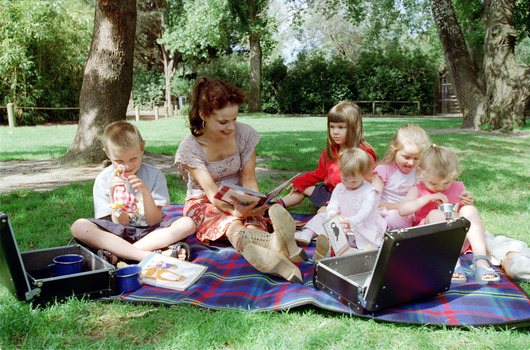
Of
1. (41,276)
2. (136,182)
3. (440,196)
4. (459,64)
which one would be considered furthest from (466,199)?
(459,64)

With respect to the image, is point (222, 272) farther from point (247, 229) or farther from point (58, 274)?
point (58, 274)

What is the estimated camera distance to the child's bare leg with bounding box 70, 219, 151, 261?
2945 mm

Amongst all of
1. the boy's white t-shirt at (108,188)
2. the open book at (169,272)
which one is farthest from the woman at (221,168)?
the open book at (169,272)

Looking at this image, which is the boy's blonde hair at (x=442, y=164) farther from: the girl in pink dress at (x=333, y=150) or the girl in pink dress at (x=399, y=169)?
the girl in pink dress at (x=333, y=150)

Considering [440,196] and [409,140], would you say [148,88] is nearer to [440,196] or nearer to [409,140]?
→ [409,140]

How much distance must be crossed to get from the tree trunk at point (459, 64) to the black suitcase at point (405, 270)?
11.2 m

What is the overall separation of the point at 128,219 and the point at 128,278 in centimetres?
74

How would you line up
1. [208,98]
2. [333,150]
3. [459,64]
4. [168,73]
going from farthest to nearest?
[168,73], [459,64], [333,150], [208,98]

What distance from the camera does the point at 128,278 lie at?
2.55 metres

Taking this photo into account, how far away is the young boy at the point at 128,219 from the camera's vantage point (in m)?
2.96

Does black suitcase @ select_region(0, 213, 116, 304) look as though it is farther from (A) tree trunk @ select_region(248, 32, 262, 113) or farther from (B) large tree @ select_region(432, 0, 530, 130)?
(A) tree trunk @ select_region(248, 32, 262, 113)

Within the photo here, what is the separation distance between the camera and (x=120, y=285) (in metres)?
2.54

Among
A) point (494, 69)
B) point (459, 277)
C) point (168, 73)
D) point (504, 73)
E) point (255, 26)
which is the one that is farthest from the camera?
point (168, 73)

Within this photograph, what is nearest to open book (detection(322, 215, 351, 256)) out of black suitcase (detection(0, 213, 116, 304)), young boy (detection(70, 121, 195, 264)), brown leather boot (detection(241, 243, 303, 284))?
brown leather boot (detection(241, 243, 303, 284))
